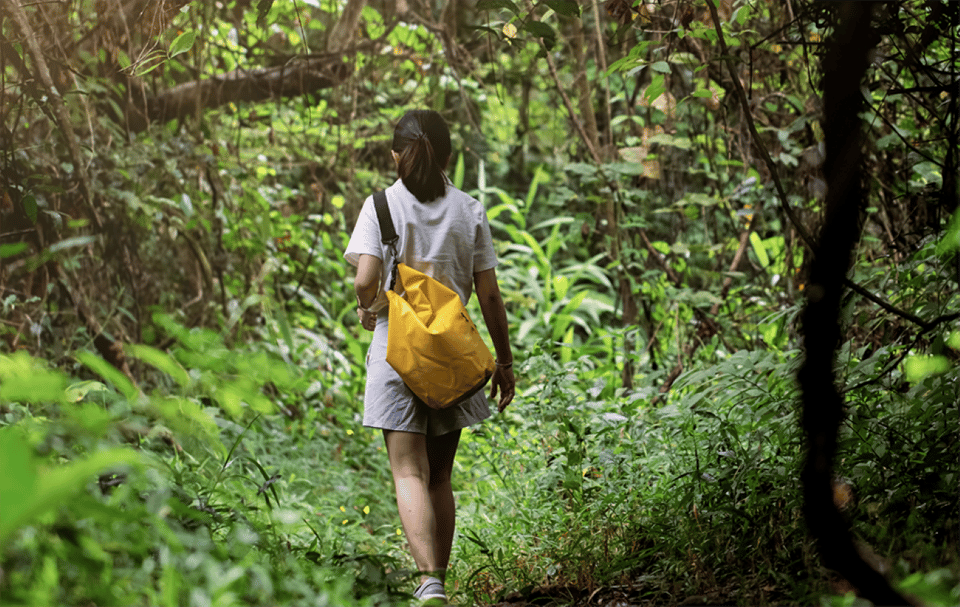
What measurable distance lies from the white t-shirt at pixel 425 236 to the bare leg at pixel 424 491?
50 centimetres

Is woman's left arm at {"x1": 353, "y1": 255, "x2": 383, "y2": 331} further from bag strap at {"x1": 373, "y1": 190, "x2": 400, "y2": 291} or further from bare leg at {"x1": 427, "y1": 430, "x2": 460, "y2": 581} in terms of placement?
bare leg at {"x1": 427, "y1": 430, "x2": 460, "y2": 581}

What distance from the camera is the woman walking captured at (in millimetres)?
2568

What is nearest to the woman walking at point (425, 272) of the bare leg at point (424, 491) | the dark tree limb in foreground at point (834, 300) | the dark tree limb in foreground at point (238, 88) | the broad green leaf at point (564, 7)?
the bare leg at point (424, 491)

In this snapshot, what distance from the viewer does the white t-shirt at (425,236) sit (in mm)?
2652

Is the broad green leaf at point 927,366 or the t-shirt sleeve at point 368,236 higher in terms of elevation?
the t-shirt sleeve at point 368,236

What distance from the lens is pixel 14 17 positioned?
2.97 m

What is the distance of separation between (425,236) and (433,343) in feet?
1.41

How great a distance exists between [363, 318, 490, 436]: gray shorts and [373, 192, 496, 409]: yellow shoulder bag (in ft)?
0.32

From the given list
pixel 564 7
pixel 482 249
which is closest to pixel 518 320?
pixel 482 249

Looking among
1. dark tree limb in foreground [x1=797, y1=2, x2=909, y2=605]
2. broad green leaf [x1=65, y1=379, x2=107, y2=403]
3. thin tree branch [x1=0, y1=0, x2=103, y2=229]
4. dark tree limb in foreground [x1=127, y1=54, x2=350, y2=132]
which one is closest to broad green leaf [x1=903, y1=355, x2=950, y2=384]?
dark tree limb in foreground [x1=797, y1=2, x2=909, y2=605]

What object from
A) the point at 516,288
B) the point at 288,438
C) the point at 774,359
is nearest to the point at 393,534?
the point at 288,438

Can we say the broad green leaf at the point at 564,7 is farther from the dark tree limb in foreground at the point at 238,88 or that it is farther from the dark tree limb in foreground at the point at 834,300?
the dark tree limb in foreground at the point at 238,88

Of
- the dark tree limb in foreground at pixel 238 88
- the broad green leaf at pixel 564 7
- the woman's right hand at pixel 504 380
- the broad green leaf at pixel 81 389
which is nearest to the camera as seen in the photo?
the broad green leaf at pixel 564 7

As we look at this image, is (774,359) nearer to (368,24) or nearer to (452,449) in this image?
(452,449)
